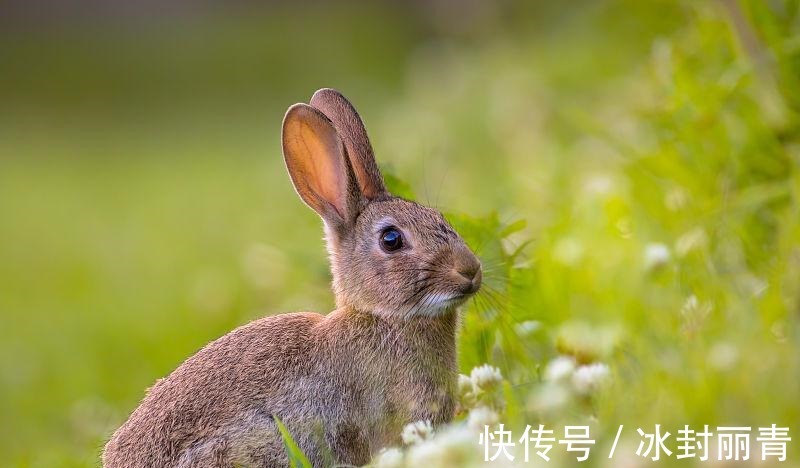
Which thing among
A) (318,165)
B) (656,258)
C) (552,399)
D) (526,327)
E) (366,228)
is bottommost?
(552,399)

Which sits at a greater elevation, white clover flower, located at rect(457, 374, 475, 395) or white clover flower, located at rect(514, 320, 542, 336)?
white clover flower, located at rect(514, 320, 542, 336)

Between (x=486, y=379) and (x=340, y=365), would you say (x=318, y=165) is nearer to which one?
(x=340, y=365)

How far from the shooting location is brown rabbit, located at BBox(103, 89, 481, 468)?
3.34 m

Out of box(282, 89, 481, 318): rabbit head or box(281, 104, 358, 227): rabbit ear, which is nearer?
box(282, 89, 481, 318): rabbit head

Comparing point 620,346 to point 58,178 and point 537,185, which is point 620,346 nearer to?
point 537,185

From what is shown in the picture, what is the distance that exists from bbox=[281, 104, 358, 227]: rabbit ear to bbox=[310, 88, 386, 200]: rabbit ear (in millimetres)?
61

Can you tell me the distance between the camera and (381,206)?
3.87 metres

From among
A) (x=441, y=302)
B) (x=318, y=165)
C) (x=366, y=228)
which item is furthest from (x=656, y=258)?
(x=318, y=165)

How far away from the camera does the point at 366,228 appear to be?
3.84 m

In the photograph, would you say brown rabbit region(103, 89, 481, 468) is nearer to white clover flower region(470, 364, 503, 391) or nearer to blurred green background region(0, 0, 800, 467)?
white clover flower region(470, 364, 503, 391)

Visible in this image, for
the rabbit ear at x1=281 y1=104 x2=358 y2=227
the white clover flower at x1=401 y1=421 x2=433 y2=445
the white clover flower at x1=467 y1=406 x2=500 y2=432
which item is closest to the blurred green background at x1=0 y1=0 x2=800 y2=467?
the white clover flower at x1=467 y1=406 x2=500 y2=432

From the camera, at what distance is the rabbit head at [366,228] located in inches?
141

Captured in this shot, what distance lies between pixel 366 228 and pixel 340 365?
536 millimetres

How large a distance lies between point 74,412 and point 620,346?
126 inches
